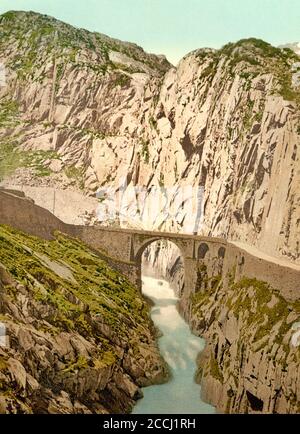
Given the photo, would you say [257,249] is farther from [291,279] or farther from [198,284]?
[291,279]

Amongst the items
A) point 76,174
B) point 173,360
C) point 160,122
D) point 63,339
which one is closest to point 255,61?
point 160,122

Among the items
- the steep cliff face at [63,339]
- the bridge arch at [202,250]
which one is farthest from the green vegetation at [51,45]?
the steep cliff face at [63,339]

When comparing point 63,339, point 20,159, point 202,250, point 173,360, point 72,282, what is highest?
point 20,159

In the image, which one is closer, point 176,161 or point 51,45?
point 176,161

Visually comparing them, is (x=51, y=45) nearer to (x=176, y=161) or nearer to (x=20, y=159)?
(x=20, y=159)

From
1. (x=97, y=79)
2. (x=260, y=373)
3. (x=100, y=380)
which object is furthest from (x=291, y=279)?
(x=97, y=79)
